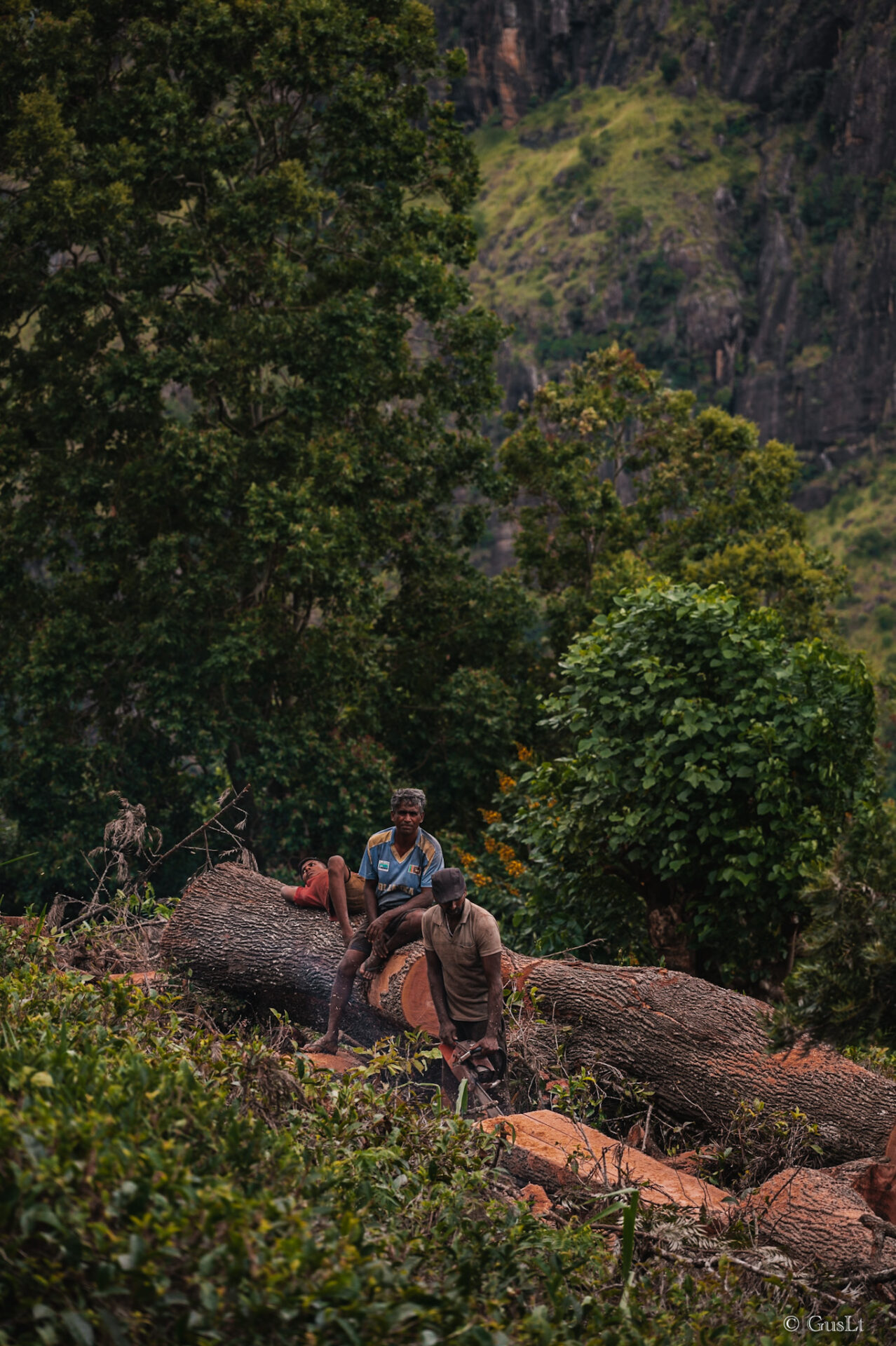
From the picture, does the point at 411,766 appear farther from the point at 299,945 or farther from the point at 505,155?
the point at 505,155

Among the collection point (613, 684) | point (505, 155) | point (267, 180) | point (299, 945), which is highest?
point (505, 155)

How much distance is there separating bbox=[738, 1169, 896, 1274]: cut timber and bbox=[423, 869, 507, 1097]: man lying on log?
4.42 ft

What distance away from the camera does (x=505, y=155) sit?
96.4 metres

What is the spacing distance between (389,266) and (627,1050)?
11.3 meters

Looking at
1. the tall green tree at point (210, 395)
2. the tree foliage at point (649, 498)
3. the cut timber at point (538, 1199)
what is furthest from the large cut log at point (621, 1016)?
the tree foliage at point (649, 498)

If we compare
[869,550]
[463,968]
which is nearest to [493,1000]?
[463,968]

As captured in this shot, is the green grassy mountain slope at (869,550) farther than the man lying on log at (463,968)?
Yes

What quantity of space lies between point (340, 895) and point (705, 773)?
2.75 meters

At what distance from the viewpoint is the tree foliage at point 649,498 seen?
18641 mm

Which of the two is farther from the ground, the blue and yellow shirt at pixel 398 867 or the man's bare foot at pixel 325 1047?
the blue and yellow shirt at pixel 398 867

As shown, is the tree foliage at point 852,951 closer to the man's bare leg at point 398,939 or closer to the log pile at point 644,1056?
the log pile at point 644,1056

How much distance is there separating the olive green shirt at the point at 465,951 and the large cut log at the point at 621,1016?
2.12 feet

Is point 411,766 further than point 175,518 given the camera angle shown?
Yes

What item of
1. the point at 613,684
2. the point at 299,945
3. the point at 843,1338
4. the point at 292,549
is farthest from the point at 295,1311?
the point at 292,549
